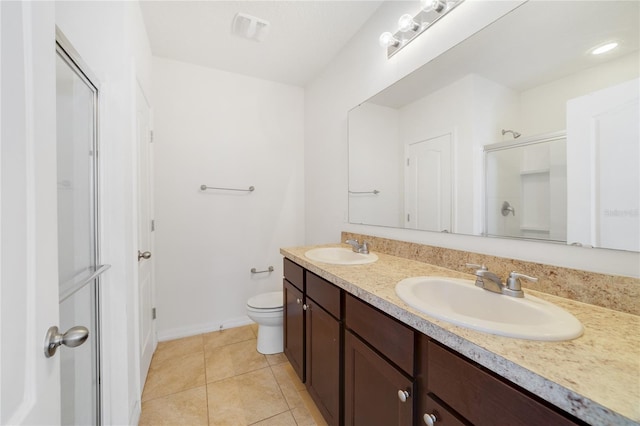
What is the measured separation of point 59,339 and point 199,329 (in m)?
2.04

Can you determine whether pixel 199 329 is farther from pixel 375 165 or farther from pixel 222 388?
pixel 375 165

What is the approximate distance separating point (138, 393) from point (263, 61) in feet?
8.22

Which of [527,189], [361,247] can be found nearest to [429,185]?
[527,189]

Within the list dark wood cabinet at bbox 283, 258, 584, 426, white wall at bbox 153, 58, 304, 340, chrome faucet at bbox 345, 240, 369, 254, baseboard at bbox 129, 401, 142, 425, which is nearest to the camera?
dark wood cabinet at bbox 283, 258, 584, 426

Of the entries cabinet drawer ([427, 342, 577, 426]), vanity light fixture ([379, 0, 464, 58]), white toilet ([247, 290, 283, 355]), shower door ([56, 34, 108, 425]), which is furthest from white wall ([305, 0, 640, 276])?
shower door ([56, 34, 108, 425])

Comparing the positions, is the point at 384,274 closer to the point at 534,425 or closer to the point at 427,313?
the point at 427,313

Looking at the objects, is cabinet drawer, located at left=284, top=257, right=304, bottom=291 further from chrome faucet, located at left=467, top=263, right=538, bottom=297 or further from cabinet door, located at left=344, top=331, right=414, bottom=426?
chrome faucet, located at left=467, top=263, right=538, bottom=297

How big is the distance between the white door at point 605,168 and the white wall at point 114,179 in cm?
Answer: 183

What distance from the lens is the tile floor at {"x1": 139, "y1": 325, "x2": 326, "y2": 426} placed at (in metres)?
1.38

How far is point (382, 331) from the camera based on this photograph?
868 mm

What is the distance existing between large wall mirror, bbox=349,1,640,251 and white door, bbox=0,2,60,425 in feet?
4.47

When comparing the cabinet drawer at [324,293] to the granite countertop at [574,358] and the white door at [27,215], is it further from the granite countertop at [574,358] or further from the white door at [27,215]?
the white door at [27,215]

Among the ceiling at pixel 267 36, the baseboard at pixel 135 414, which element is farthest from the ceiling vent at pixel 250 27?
the baseboard at pixel 135 414

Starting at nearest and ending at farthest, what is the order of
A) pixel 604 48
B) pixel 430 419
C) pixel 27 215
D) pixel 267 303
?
pixel 27 215
pixel 430 419
pixel 604 48
pixel 267 303
